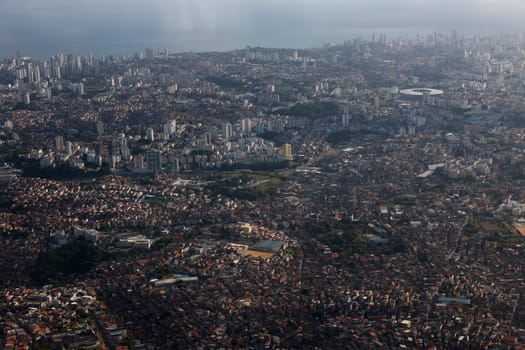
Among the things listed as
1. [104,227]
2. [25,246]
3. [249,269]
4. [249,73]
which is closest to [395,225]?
[249,269]

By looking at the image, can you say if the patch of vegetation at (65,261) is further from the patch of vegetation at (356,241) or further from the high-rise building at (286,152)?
the high-rise building at (286,152)

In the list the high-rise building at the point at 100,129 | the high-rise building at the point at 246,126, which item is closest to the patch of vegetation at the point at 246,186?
the high-rise building at the point at 246,126

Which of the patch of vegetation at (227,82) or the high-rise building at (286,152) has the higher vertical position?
the patch of vegetation at (227,82)

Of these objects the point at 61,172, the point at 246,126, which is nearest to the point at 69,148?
the point at 61,172

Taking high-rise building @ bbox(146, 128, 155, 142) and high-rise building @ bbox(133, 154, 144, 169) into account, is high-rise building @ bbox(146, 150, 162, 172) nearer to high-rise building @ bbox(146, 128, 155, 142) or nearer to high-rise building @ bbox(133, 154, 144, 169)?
high-rise building @ bbox(133, 154, 144, 169)

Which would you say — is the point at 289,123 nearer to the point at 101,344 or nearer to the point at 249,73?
the point at 249,73

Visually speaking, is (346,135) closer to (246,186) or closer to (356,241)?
(246,186)

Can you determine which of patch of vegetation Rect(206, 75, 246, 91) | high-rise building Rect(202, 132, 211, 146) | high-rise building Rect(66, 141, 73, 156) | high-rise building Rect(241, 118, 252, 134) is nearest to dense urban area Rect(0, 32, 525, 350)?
high-rise building Rect(66, 141, 73, 156)
